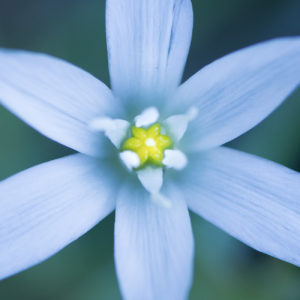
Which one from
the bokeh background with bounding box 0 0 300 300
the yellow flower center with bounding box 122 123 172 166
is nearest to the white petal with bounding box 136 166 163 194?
the yellow flower center with bounding box 122 123 172 166

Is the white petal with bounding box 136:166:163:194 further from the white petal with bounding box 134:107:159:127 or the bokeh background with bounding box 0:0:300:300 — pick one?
the bokeh background with bounding box 0:0:300:300

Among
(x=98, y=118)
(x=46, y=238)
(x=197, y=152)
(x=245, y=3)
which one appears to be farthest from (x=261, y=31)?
(x=46, y=238)

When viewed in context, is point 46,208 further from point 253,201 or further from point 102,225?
point 102,225

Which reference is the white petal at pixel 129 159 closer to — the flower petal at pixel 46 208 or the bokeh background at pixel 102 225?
the flower petal at pixel 46 208

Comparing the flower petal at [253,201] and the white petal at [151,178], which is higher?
the white petal at [151,178]

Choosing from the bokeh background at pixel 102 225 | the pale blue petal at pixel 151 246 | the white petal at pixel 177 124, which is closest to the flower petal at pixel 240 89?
the white petal at pixel 177 124

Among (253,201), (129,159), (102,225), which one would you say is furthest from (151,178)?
(102,225)
